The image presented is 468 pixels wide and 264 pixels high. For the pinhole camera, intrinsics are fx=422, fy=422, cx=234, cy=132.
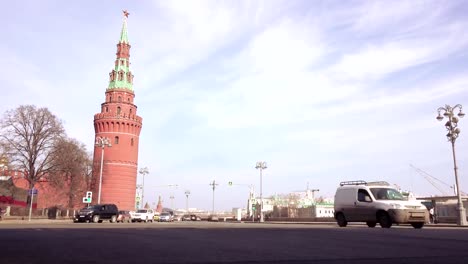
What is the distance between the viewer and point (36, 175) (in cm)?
5212

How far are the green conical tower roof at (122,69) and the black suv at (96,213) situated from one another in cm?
4691

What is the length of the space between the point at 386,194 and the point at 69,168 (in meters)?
44.6

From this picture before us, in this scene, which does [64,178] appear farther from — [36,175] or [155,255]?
[155,255]

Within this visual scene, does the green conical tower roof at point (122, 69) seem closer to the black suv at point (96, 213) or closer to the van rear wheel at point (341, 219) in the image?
the black suv at point (96, 213)

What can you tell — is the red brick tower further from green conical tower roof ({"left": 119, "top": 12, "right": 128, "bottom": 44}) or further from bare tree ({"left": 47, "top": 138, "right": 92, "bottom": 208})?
bare tree ({"left": 47, "top": 138, "right": 92, "bottom": 208})

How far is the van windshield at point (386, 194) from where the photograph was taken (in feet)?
60.0

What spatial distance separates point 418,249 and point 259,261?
3782 millimetres

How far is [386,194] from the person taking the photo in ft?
60.7

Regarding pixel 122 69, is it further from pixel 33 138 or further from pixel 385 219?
pixel 385 219

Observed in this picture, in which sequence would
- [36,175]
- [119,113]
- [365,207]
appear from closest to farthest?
1. [365,207]
2. [36,175]
3. [119,113]

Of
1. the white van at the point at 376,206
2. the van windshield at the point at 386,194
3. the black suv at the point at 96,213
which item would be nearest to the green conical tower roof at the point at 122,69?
the black suv at the point at 96,213

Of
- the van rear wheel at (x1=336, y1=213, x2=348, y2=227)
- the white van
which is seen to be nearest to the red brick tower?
the van rear wheel at (x1=336, y1=213, x2=348, y2=227)

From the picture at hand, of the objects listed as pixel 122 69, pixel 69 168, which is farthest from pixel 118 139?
pixel 69 168

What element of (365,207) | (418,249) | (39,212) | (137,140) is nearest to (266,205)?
(137,140)
